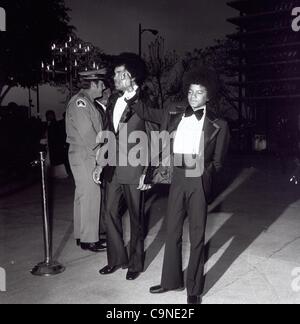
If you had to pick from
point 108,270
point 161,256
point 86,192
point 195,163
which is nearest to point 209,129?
point 195,163

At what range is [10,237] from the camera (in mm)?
6227

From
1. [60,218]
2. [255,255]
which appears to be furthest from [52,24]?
[255,255]

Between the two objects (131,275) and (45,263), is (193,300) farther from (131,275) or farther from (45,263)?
(45,263)

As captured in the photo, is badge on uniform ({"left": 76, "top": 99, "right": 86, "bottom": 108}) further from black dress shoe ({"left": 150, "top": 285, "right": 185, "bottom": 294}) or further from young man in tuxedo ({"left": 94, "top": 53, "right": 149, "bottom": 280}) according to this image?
black dress shoe ({"left": 150, "top": 285, "right": 185, "bottom": 294})

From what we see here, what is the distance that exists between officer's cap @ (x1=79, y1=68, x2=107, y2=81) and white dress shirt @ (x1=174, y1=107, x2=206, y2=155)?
1.79 meters

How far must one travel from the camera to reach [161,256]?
530 cm

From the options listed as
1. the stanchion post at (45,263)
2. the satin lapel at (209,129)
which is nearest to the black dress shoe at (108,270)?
the stanchion post at (45,263)

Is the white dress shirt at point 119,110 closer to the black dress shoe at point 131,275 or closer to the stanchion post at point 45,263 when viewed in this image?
the stanchion post at point 45,263

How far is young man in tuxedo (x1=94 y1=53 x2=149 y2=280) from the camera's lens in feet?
14.1

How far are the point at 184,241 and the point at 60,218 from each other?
2.31 metres

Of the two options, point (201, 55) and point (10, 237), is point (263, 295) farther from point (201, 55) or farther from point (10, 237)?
point (201, 55)

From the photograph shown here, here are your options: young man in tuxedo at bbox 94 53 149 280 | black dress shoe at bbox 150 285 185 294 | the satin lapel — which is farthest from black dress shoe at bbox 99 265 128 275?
the satin lapel

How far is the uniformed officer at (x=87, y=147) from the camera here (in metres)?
5.36

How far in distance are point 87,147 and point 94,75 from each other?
0.82 m
